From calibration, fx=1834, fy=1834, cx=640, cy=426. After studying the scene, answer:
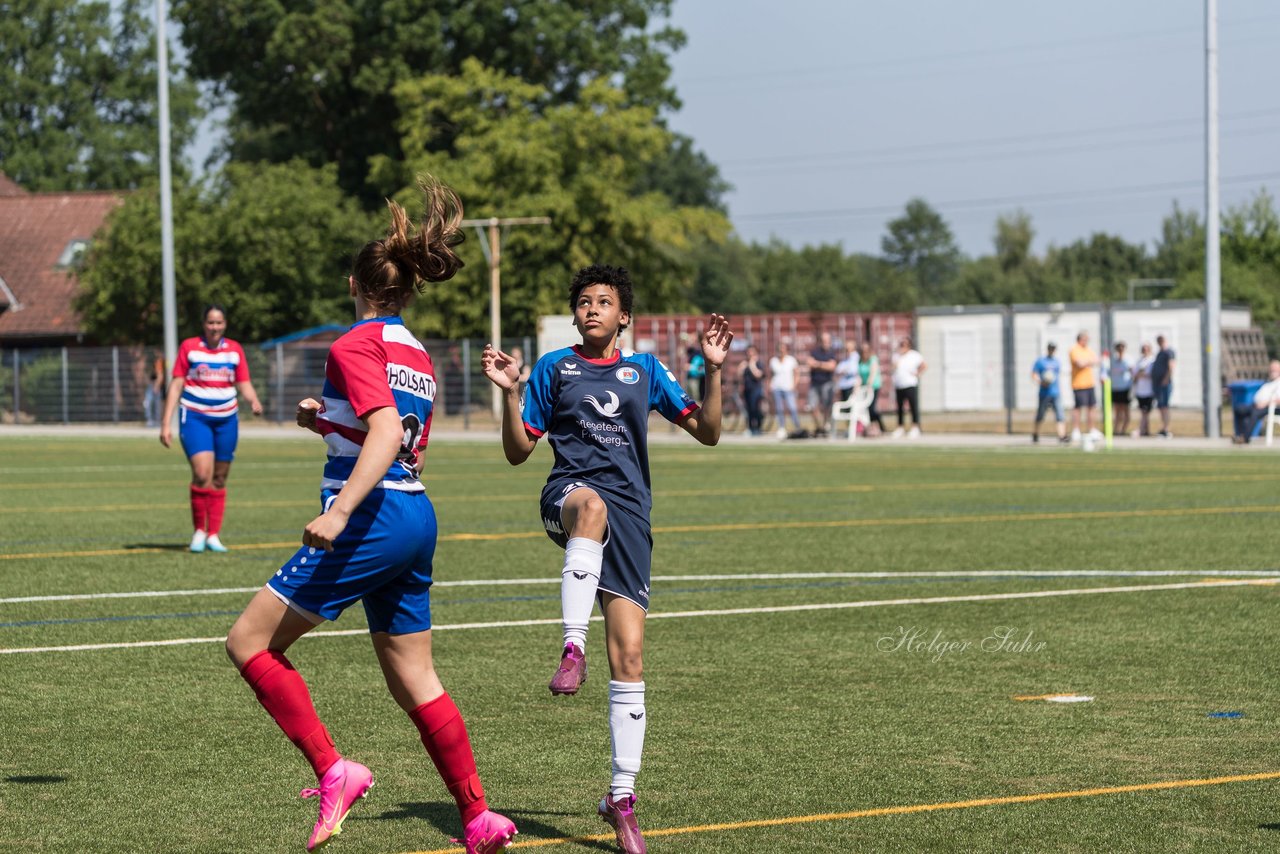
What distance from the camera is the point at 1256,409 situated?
33.1 meters

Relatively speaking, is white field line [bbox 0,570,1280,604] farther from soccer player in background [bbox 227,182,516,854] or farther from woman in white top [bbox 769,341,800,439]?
woman in white top [bbox 769,341,800,439]

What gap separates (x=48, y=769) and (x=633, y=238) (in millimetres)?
52884

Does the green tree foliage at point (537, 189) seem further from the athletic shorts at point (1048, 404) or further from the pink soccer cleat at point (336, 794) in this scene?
the pink soccer cleat at point (336, 794)

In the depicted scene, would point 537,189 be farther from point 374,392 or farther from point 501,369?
point 374,392

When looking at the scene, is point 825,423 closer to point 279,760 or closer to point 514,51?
point 514,51

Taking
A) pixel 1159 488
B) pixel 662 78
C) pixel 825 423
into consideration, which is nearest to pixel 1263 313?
pixel 662 78

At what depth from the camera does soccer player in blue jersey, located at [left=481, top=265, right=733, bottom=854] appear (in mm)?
6090

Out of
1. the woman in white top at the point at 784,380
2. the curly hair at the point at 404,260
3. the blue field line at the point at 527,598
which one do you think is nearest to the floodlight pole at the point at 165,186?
the woman in white top at the point at 784,380

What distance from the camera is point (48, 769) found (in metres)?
6.89

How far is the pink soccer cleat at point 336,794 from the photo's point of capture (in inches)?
213

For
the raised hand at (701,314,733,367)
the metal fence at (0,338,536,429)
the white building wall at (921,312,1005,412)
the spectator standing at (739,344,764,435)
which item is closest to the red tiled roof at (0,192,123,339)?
the metal fence at (0,338,536,429)

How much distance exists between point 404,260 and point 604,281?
1073 millimetres

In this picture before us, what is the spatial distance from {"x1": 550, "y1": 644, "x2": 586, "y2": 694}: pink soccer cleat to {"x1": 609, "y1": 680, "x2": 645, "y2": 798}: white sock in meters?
0.13

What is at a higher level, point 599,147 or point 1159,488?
point 599,147
